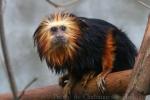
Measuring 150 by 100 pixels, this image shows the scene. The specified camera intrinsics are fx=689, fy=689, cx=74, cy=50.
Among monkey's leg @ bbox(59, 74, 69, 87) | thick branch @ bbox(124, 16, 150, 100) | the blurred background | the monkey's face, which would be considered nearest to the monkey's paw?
monkey's leg @ bbox(59, 74, 69, 87)

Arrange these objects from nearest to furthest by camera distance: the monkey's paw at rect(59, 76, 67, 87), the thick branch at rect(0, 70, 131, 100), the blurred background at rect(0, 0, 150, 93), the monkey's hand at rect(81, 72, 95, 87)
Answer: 1. the thick branch at rect(0, 70, 131, 100)
2. the monkey's hand at rect(81, 72, 95, 87)
3. the monkey's paw at rect(59, 76, 67, 87)
4. the blurred background at rect(0, 0, 150, 93)

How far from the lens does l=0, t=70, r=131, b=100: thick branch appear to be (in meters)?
2.89

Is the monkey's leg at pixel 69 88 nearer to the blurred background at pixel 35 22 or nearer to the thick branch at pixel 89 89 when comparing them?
the thick branch at pixel 89 89

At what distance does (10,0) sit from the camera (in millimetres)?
5934

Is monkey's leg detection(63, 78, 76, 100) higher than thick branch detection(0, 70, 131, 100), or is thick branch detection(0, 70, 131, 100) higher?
thick branch detection(0, 70, 131, 100)

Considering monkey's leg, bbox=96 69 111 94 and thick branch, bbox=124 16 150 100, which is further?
monkey's leg, bbox=96 69 111 94

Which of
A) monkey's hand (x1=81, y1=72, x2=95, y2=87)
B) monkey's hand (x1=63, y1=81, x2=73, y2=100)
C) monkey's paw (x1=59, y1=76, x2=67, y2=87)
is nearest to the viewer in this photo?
monkey's hand (x1=81, y1=72, x2=95, y2=87)

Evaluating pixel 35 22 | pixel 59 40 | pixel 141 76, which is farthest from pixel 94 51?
pixel 35 22

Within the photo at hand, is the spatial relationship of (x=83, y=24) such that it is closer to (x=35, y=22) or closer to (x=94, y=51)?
(x=94, y=51)

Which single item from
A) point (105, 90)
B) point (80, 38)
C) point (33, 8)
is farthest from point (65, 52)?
point (33, 8)

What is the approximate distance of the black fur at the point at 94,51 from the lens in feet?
11.0

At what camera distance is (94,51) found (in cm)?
335

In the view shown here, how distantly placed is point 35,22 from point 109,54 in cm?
262

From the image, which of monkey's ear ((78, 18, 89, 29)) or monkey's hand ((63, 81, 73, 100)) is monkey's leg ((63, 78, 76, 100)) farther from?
monkey's ear ((78, 18, 89, 29))
